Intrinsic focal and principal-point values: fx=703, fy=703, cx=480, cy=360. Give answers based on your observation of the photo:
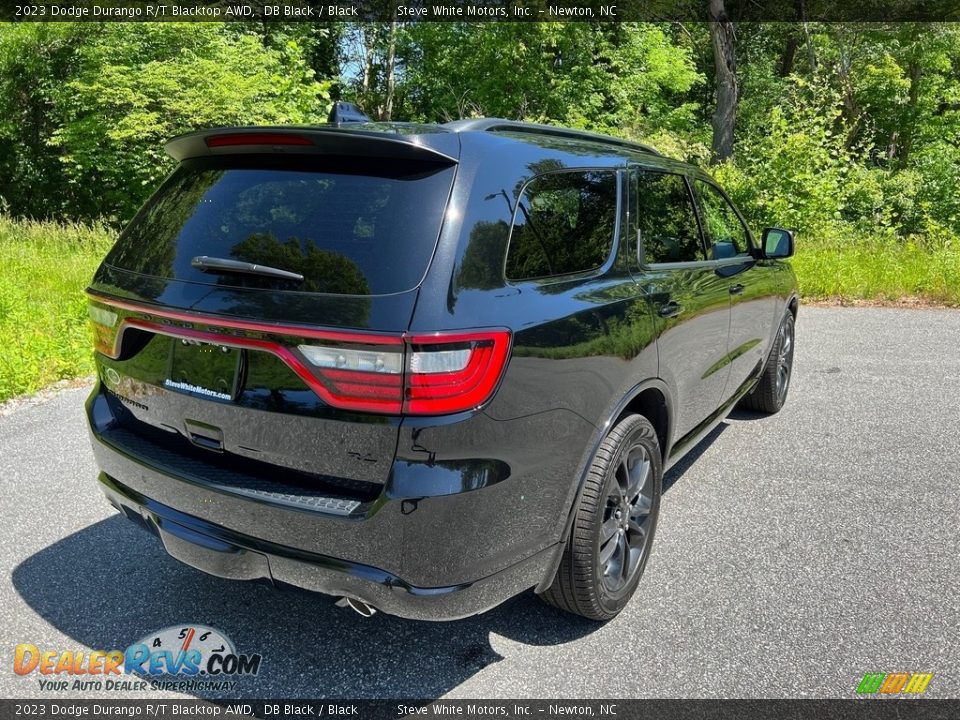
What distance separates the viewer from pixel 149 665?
8.22ft

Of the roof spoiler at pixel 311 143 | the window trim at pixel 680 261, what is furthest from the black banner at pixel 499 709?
the roof spoiler at pixel 311 143

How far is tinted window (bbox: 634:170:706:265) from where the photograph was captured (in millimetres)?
3076

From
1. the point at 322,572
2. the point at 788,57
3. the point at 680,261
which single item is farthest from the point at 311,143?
the point at 788,57

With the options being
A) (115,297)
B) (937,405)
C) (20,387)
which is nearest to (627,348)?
(115,297)

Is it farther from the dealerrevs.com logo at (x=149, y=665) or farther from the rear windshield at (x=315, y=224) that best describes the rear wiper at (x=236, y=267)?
the dealerrevs.com logo at (x=149, y=665)

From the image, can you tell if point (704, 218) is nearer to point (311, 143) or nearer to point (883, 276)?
point (311, 143)

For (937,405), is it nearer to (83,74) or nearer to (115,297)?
(115,297)

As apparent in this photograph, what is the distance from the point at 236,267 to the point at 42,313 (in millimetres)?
5970

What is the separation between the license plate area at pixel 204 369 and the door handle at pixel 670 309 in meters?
1.70

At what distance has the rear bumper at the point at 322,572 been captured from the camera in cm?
202

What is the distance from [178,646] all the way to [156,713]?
12.4 inches

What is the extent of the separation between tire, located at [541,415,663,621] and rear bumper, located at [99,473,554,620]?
8.0 inches

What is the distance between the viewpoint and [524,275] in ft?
7.37

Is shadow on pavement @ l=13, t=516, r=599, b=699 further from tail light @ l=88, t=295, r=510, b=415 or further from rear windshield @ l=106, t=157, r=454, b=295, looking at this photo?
rear windshield @ l=106, t=157, r=454, b=295
